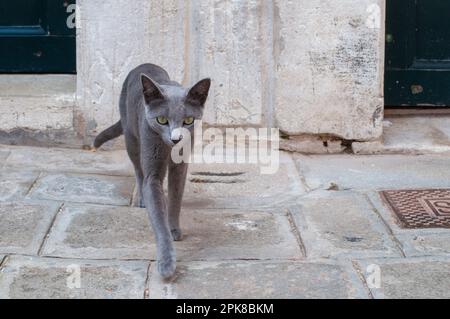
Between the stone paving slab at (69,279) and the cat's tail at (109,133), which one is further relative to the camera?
the cat's tail at (109,133)

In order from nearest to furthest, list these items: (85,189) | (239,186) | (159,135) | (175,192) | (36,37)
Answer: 1. (159,135)
2. (175,192)
3. (85,189)
4. (239,186)
5. (36,37)

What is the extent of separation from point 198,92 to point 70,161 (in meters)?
1.53

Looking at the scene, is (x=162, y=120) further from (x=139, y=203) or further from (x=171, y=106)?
(x=139, y=203)

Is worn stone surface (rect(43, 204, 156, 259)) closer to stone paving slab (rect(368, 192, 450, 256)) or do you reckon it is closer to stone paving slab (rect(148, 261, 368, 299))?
stone paving slab (rect(148, 261, 368, 299))

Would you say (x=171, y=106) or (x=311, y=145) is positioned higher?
(x=171, y=106)

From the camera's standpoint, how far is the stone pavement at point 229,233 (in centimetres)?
337

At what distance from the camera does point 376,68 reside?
16.2ft

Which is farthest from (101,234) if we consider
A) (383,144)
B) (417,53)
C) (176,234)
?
(417,53)

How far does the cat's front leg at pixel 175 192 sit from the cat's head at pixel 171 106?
30 centimetres

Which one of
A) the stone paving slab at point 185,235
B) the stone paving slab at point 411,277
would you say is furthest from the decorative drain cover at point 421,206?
the stone paving slab at point 185,235

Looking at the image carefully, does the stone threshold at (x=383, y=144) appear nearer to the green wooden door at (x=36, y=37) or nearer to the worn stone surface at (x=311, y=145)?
the worn stone surface at (x=311, y=145)

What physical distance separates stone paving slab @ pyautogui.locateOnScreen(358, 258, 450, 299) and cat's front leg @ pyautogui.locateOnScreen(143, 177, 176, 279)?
76 centimetres

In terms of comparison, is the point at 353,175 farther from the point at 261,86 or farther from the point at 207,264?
the point at 207,264

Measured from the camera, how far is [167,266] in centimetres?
340
